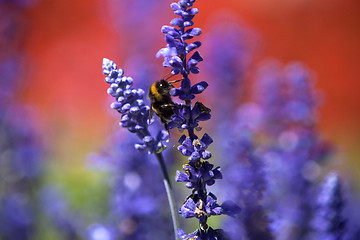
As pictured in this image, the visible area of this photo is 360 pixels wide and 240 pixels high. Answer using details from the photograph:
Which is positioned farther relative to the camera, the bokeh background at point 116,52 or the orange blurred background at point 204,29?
the orange blurred background at point 204,29

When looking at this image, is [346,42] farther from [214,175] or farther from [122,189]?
[214,175]

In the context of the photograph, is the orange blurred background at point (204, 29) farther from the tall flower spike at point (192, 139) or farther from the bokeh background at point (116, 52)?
the tall flower spike at point (192, 139)

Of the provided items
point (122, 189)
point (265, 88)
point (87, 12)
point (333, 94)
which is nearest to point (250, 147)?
point (122, 189)

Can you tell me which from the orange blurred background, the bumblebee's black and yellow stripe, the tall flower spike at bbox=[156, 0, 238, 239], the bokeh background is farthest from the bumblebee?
Answer: the orange blurred background

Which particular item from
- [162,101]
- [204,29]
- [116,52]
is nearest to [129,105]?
[162,101]

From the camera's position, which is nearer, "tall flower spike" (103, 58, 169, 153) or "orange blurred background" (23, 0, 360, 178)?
"tall flower spike" (103, 58, 169, 153)

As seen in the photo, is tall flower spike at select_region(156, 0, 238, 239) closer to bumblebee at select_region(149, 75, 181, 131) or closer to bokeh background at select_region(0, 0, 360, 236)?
bumblebee at select_region(149, 75, 181, 131)

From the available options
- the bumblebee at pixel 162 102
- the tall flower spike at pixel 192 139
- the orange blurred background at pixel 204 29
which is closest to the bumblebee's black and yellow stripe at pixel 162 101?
the bumblebee at pixel 162 102
